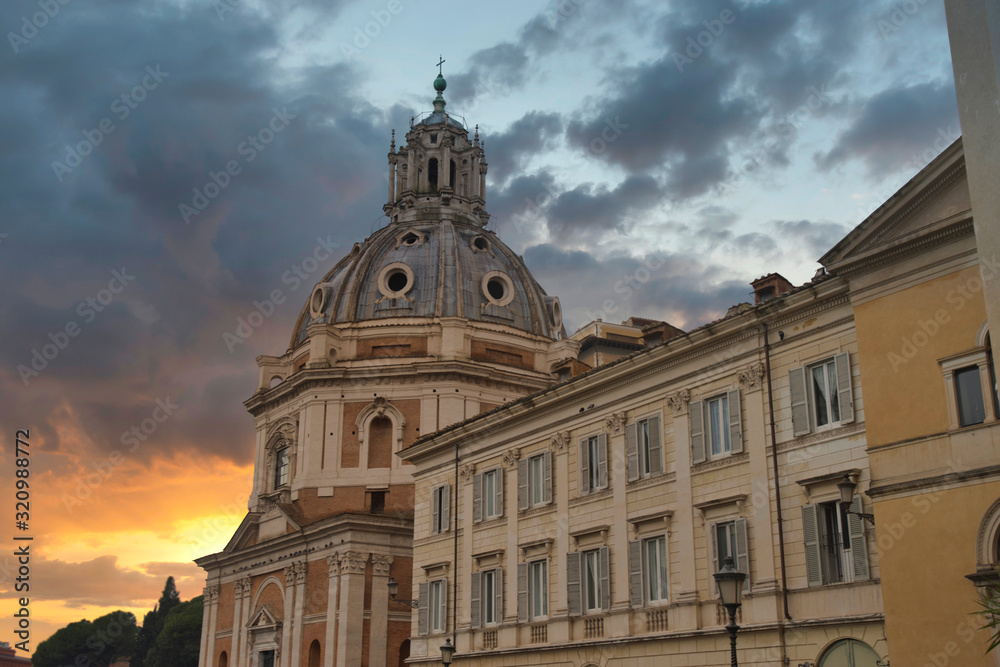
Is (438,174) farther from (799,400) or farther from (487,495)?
(799,400)

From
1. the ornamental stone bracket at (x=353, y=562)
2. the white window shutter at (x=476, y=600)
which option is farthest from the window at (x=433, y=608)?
the ornamental stone bracket at (x=353, y=562)

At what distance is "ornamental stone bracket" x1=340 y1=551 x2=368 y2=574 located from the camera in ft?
165

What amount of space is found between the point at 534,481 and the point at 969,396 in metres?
15.5

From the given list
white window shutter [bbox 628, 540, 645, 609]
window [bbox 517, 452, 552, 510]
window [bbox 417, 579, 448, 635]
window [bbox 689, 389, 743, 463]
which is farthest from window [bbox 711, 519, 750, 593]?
window [bbox 417, 579, 448, 635]

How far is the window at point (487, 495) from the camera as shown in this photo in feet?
111

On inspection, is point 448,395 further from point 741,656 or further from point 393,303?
point 741,656

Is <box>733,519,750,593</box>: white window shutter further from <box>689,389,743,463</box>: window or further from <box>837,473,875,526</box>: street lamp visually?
<box>837,473,875,526</box>: street lamp

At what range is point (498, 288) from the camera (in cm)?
6300

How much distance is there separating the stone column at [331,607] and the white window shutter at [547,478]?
21.3 metres

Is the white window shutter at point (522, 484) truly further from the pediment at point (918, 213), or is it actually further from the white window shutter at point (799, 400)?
the pediment at point (918, 213)

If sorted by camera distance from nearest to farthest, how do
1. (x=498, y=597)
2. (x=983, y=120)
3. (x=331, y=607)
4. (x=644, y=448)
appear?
(x=983, y=120) → (x=644, y=448) → (x=498, y=597) → (x=331, y=607)

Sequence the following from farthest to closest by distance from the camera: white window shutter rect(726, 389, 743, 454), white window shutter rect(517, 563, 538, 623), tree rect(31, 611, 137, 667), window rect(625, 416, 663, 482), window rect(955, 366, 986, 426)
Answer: tree rect(31, 611, 137, 667) < white window shutter rect(517, 563, 538, 623) < window rect(625, 416, 663, 482) < white window shutter rect(726, 389, 743, 454) < window rect(955, 366, 986, 426)

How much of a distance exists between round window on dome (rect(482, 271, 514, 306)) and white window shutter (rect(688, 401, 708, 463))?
3475cm

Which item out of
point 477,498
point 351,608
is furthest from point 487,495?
point 351,608
